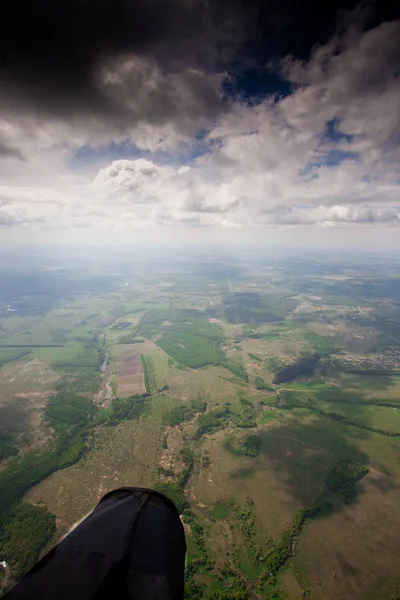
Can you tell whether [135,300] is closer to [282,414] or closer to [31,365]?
[31,365]

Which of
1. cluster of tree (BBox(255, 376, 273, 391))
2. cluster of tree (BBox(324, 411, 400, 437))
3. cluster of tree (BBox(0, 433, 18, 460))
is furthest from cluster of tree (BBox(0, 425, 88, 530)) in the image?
cluster of tree (BBox(324, 411, 400, 437))

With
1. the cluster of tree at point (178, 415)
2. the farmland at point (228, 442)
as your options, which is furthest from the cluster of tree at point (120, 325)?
the cluster of tree at point (178, 415)

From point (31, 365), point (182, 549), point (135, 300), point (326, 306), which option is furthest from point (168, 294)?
point (182, 549)

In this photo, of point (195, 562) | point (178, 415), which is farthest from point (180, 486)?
point (178, 415)

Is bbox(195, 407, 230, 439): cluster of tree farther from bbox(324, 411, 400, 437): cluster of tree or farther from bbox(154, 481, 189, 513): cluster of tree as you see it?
bbox(324, 411, 400, 437): cluster of tree

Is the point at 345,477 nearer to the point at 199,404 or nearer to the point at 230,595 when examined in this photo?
the point at 230,595

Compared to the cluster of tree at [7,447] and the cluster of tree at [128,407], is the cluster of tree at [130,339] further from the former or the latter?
the cluster of tree at [7,447]
